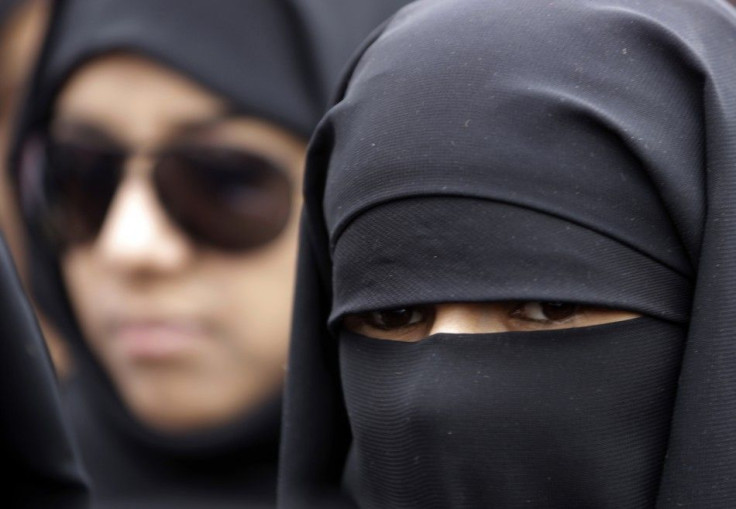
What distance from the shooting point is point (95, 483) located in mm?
5105

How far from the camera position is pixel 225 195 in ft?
14.9

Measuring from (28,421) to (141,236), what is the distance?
5.47 ft

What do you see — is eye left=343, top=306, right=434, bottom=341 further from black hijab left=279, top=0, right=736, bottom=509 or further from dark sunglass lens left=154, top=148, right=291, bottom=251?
dark sunglass lens left=154, top=148, right=291, bottom=251

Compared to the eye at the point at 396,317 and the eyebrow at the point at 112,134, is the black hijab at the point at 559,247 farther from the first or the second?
the eyebrow at the point at 112,134

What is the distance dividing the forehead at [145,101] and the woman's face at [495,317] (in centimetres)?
186

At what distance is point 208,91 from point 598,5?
1959 millimetres

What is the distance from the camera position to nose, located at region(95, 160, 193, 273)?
4488mm

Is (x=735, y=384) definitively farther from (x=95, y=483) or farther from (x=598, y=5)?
(x=95, y=483)

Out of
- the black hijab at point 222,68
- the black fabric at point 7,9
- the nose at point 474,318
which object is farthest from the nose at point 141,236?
the nose at point 474,318

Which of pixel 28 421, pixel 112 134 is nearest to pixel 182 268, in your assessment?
pixel 112 134

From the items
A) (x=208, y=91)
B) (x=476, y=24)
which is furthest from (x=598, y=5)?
(x=208, y=91)

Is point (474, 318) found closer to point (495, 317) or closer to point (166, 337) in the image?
point (495, 317)

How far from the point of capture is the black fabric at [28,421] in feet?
9.31

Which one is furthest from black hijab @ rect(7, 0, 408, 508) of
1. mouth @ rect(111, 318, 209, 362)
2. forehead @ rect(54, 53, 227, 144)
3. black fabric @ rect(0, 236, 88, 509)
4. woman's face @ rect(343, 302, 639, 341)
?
woman's face @ rect(343, 302, 639, 341)
